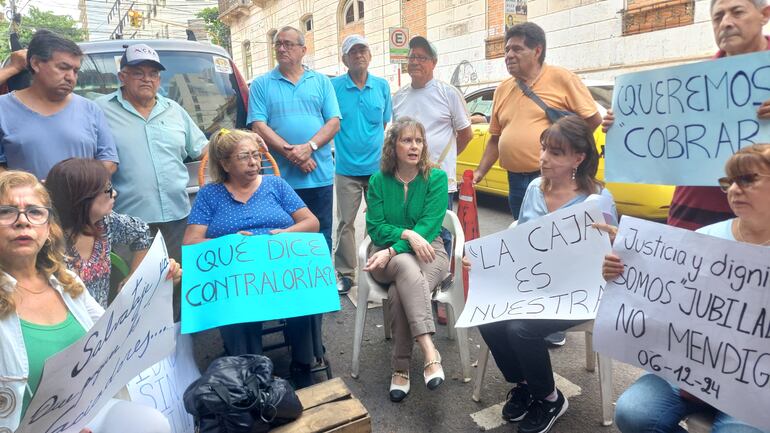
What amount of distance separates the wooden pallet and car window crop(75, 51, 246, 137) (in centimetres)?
248

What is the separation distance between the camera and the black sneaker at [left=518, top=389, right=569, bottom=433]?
2262 millimetres

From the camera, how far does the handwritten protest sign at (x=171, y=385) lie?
2.00 meters

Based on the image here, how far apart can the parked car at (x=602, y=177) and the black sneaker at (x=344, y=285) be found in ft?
7.97

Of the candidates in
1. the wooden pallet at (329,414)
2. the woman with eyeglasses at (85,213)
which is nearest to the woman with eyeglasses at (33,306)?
the woman with eyeglasses at (85,213)

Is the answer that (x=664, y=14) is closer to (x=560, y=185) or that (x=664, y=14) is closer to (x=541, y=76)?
(x=541, y=76)

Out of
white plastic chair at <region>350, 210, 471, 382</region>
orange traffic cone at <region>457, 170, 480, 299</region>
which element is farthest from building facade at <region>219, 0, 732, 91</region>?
white plastic chair at <region>350, 210, 471, 382</region>

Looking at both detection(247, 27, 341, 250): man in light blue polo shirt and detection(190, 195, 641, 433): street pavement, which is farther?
detection(247, 27, 341, 250): man in light blue polo shirt

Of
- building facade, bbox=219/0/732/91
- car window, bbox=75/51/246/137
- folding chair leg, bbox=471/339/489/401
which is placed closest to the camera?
folding chair leg, bbox=471/339/489/401

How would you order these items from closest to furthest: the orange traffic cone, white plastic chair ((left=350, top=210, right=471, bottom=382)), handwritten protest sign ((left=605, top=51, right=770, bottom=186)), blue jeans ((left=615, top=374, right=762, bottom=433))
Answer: blue jeans ((left=615, top=374, right=762, bottom=433))
handwritten protest sign ((left=605, top=51, right=770, bottom=186))
white plastic chair ((left=350, top=210, right=471, bottom=382))
the orange traffic cone

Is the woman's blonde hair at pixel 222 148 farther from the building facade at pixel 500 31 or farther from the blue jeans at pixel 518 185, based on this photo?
the building facade at pixel 500 31

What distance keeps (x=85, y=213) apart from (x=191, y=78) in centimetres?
207

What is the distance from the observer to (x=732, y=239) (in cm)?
167

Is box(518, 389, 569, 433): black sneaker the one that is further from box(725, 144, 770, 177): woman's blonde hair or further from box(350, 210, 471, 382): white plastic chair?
box(725, 144, 770, 177): woman's blonde hair

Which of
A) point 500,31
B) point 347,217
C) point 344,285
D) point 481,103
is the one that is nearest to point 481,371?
point 344,285
